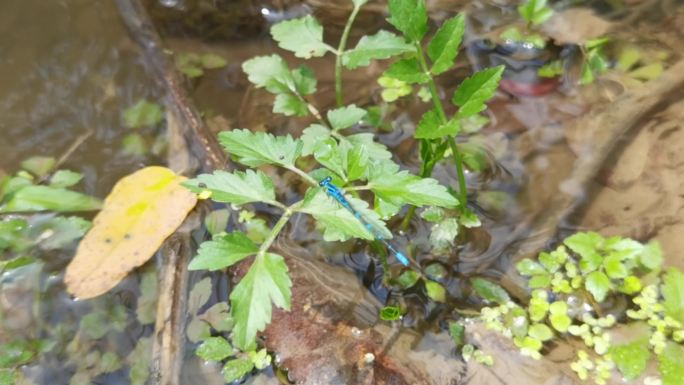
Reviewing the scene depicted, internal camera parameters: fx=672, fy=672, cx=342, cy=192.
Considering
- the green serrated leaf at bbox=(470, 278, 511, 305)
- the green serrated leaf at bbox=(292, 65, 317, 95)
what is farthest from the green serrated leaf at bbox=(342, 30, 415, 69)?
the green serrated leaf at bbox=(470, 278, 511, 305)

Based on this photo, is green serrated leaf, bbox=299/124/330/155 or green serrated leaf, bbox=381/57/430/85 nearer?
green serrated leaf, bbox=381/57/430/85

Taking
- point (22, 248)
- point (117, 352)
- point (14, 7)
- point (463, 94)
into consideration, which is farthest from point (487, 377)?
point (14, 7)

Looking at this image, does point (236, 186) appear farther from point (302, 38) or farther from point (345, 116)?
point (302, 38)

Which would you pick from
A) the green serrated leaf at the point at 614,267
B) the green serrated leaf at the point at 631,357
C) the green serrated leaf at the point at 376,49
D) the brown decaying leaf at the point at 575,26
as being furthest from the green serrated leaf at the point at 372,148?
the brown decaying leaf at the point at 575,26

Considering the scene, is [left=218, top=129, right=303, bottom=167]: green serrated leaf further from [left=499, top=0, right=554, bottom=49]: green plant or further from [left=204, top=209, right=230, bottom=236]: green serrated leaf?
[left=499, top=0, right=554, bottom=49]: green plant

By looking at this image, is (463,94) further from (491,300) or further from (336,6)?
(336,6)
